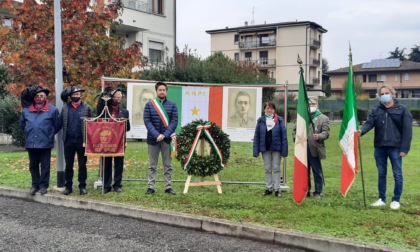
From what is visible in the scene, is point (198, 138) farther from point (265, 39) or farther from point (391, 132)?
point (265, 39)

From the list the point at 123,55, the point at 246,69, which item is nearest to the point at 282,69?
the point at 246,69

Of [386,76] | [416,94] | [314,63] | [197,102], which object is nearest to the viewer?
[197,102]

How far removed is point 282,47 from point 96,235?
71.6m

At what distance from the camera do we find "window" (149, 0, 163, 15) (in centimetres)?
3182

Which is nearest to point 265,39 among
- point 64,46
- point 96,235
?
point 64,46

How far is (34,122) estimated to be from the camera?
8.27m

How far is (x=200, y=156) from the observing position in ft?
28.6

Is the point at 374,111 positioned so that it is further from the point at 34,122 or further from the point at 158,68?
the point at 158,68

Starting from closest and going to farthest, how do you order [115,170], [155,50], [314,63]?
[115,170], [155,50], [314,63]

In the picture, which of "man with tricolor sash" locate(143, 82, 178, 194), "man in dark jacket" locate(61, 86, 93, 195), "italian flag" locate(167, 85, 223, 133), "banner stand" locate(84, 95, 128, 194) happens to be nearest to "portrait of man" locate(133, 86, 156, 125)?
"italian flag" locate(167, 85, 223, 133)

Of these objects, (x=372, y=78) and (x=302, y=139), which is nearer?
(x=302, y=139)

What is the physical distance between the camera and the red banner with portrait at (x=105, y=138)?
8320 mm

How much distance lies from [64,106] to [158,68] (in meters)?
20.4

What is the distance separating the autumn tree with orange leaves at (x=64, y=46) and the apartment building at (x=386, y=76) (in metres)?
70.0
